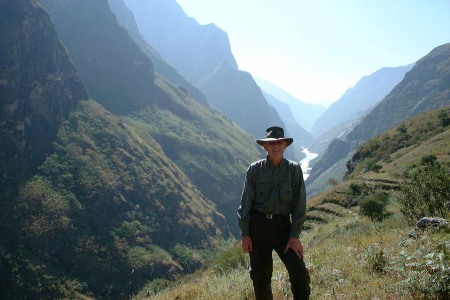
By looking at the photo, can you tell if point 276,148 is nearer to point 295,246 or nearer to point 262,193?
point 262,193

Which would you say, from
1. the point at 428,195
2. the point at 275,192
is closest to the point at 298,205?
the point at 275,192

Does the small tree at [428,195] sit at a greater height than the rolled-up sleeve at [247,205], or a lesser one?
greater

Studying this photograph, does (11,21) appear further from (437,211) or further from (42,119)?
(437,211)

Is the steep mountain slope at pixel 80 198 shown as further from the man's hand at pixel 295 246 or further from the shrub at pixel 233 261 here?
the man's hand at pixel 295 246

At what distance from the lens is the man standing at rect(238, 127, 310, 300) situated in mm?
5273

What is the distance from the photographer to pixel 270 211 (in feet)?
17.4

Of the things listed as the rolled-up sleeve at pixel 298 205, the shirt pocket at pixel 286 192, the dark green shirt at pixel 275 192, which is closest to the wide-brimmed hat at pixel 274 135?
the dark green shirt at pixel 275 192

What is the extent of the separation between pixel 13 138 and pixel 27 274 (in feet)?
148

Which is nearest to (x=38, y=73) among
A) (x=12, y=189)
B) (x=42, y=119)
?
(x=42, y=119)

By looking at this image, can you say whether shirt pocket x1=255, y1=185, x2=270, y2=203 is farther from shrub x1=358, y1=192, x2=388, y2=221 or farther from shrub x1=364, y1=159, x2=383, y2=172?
shrub x1=364, y1=159, x2=383, y2=172

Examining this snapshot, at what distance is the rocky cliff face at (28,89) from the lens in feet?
342

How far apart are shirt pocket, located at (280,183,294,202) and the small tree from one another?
7191mm

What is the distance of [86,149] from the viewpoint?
11856cm

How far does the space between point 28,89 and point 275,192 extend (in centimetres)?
12982
